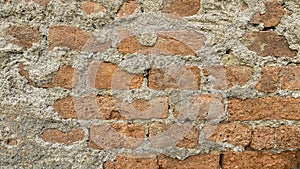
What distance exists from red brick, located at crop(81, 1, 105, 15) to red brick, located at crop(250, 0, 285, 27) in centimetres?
49

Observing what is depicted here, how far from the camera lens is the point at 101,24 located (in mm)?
1330

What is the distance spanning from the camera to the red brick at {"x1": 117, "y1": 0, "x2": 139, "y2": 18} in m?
1.33

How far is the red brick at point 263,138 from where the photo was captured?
140 centimetres

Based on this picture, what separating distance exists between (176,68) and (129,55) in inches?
6.2

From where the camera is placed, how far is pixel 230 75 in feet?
4.53

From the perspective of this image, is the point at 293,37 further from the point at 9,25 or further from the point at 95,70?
the point at 9,25

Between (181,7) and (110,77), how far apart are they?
0.32m

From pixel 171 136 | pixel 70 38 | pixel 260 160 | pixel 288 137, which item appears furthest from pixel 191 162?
pixel 70 38

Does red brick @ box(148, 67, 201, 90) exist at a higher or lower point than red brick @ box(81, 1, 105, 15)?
lower

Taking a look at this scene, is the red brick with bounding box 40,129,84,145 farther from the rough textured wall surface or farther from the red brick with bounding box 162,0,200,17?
the red brick with bounding box 162,0,200,17

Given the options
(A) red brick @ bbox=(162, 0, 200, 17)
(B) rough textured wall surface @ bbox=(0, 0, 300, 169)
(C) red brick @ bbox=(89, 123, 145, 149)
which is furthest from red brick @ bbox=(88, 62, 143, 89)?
(A) red brick @ bbox=(162, 0, 200, 17)

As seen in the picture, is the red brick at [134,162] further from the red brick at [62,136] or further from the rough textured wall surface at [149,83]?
the red brick at [62,136]

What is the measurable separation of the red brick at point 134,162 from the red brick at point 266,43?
1.60 ft

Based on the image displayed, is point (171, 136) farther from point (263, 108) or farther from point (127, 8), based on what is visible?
point (127, 8)
